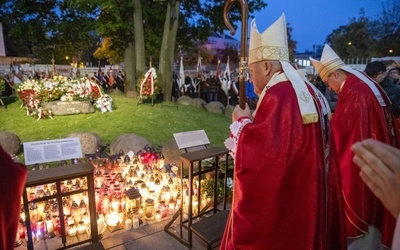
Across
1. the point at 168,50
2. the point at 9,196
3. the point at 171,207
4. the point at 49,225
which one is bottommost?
the point at 171,207

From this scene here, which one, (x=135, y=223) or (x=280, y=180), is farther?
(x=135, y=223)

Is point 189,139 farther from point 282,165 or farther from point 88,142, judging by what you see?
point 88,142

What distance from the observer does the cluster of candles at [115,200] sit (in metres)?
4.00

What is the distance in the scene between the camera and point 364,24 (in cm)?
3797

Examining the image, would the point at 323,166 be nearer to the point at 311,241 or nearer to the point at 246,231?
the point at 311,241

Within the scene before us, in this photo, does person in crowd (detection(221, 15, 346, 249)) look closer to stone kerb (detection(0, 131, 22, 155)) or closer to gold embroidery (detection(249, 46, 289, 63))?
gold embroidery (detection(249, 46, 289, 63))

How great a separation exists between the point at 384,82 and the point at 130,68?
15680mm

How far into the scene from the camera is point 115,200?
14.5ft

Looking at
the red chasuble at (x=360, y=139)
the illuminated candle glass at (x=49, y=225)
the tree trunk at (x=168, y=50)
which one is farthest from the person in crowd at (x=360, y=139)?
the tree trunk at (x=168, y=50)

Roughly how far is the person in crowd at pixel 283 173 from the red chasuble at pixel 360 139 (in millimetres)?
1048

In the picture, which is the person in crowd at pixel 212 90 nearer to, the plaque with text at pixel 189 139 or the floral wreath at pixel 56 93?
the floral wreath at pixel 56 93

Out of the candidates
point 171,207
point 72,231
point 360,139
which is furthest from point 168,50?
point 360,139

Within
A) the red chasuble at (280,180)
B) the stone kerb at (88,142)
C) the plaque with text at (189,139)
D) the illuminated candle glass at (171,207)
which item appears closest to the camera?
the red chasuble at (280,180)

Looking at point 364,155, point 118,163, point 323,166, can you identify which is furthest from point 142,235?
point 364,155
